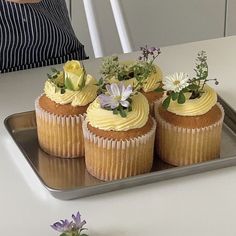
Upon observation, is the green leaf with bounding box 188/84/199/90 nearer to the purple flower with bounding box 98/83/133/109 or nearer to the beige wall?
the purple flower with bounding box 98/83/133/109

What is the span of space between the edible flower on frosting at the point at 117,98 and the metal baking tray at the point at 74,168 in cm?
9

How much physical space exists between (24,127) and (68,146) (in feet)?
0.38

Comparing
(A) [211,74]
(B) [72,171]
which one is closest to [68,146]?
(B) [72,171]

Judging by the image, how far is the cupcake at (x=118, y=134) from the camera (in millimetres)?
956

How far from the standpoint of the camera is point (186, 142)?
3.31 feet

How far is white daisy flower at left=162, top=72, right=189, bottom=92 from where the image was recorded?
1000mm

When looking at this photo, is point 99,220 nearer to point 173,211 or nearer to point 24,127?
point 173,211

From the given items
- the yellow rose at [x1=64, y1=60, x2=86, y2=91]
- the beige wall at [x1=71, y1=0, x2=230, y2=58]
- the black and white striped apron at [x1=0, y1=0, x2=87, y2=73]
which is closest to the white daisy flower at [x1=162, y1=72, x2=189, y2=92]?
the yellow rose at [x1=64, y1=60, x2=86, y2=91]

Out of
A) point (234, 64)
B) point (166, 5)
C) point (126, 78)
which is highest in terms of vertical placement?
point (126, 78)

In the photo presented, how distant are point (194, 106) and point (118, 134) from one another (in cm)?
10

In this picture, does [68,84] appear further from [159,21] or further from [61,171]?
[159,21]

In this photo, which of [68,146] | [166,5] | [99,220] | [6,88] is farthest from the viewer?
[166,5]

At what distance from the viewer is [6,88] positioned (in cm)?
124

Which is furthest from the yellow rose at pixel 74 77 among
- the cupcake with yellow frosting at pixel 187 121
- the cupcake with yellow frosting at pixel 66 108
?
the cupcake with yellow frosting at pixel 187 121
